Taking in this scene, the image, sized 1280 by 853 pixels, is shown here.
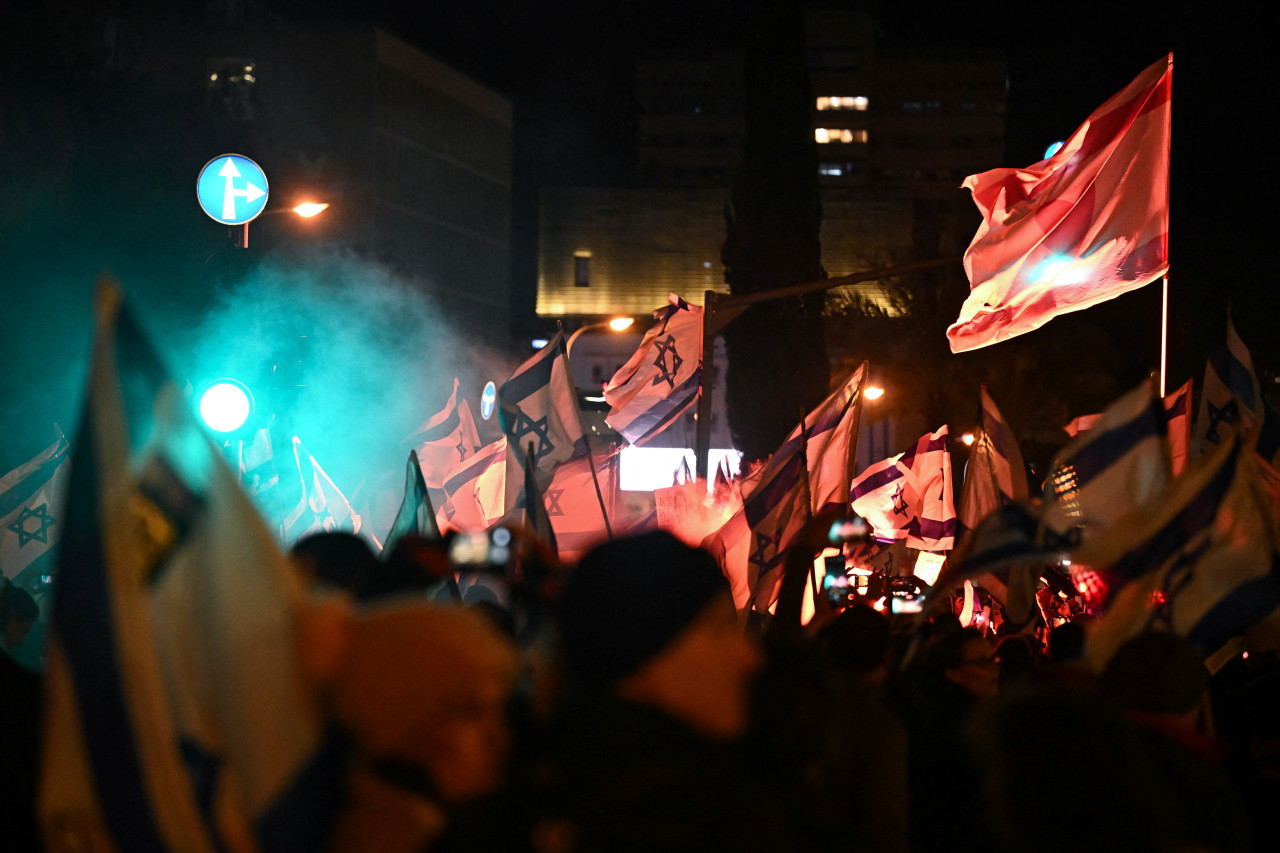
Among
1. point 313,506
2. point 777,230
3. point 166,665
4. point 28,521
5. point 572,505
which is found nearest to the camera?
point 166,665

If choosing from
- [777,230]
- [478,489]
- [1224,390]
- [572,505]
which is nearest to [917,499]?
[572,505]

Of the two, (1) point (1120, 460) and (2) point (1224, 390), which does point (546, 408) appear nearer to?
(2) point (1224, 390)

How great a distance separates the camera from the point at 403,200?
151 feet

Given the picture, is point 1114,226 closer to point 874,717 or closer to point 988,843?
point 874,717

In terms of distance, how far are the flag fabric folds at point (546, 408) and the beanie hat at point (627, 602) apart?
9157 millimetres

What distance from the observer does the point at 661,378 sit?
13633mm

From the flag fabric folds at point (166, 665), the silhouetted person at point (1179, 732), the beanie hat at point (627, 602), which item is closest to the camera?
the flag fabric folds at point (166, 665)

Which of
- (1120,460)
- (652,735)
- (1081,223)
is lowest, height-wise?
(652,735)

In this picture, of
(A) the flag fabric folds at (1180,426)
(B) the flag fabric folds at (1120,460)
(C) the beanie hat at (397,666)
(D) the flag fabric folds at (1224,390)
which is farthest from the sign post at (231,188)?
(C) the beanie hat at (397,666)

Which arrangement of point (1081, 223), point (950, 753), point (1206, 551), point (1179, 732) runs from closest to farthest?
point (1179, 732)
point (950, 753)
point (1206, 551)
point (1081, 223)

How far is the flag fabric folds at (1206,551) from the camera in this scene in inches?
180

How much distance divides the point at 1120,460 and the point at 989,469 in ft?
18.7

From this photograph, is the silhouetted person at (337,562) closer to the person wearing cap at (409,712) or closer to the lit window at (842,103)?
the person wearing cap at (409,712)

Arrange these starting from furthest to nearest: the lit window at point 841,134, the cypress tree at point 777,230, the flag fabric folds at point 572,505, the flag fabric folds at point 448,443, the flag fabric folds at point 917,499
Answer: the lit window at point 841,134, the cypress tree at point 777,230, the flag fabric folds at point 448,443, the flag fabric folds at point 917,499, the flag fabric folds at point 572,505
